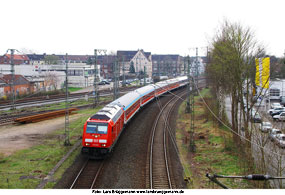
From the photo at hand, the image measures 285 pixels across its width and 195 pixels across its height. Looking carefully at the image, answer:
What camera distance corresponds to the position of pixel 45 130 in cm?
2403

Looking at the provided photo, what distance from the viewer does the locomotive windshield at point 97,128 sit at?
15.9 metres

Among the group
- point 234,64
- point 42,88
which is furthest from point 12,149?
point 42,88

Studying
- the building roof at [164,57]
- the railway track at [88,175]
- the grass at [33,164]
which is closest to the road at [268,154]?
the railway track at [88,175]

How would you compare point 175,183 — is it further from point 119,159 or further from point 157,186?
point 119,159

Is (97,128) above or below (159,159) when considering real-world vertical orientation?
above

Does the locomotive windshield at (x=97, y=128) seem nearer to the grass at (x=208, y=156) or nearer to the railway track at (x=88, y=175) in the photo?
the railway track at (x=88, y=175)

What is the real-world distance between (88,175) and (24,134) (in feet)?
36.2

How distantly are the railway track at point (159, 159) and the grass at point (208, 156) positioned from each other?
1035 millimetres

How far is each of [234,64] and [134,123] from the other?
12032mm

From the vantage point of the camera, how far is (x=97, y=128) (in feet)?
52.3

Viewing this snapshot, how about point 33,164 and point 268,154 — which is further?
point 33,164

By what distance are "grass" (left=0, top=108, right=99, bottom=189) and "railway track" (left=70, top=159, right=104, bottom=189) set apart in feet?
3.23

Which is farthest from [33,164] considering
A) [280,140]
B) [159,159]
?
[280,140]

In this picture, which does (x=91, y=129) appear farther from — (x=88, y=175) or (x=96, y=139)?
(x=88, y=175)
